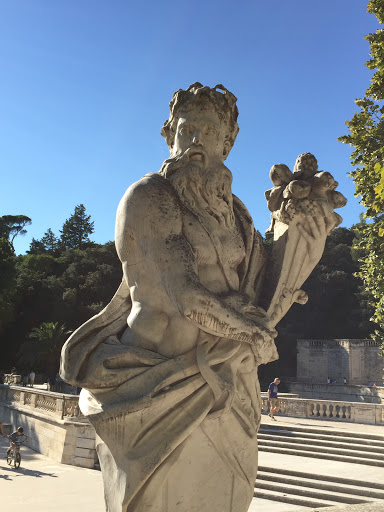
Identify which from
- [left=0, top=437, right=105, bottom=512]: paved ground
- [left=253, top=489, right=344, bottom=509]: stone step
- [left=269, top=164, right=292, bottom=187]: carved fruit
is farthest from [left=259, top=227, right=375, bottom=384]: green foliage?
[left=269, top=164, right=292, bottom=187]: carved fruit

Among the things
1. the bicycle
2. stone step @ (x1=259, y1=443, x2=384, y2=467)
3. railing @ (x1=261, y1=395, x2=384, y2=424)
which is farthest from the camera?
railing @ (x1=261, y1=395, x2=384, y2=424)

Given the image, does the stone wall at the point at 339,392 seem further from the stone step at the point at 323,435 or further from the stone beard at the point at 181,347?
the stone beard at the point at 181,347

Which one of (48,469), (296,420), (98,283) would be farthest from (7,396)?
(98,283)

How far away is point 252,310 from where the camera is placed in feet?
8.91

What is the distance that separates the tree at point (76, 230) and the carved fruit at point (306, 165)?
193 ft

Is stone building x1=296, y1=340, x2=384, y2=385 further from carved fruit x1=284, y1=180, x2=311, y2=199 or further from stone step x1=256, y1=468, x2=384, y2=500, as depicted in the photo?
carved fruit x1=284, y1=180, x2=311, y2=199

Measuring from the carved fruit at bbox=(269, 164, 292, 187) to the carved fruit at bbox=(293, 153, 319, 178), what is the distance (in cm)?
5

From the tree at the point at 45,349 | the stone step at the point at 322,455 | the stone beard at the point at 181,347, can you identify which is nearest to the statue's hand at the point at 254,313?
the stone beard at the point at 181,347

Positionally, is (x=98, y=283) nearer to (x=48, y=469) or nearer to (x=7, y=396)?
(x=7, y=396)

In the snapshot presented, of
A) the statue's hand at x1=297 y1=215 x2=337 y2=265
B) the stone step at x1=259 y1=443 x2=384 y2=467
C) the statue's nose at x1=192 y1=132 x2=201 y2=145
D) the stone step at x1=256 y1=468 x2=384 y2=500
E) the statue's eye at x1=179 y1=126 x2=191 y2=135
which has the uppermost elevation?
the statue's eye at x1=179 y1=126 x2=191 y2=135

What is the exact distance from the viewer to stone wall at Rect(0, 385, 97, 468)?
503 inches

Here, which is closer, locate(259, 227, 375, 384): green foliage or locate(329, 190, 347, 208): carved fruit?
locate(329, 190, 347, 208): carved fruit

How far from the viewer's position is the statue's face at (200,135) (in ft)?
9.39

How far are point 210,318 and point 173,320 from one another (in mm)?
217
